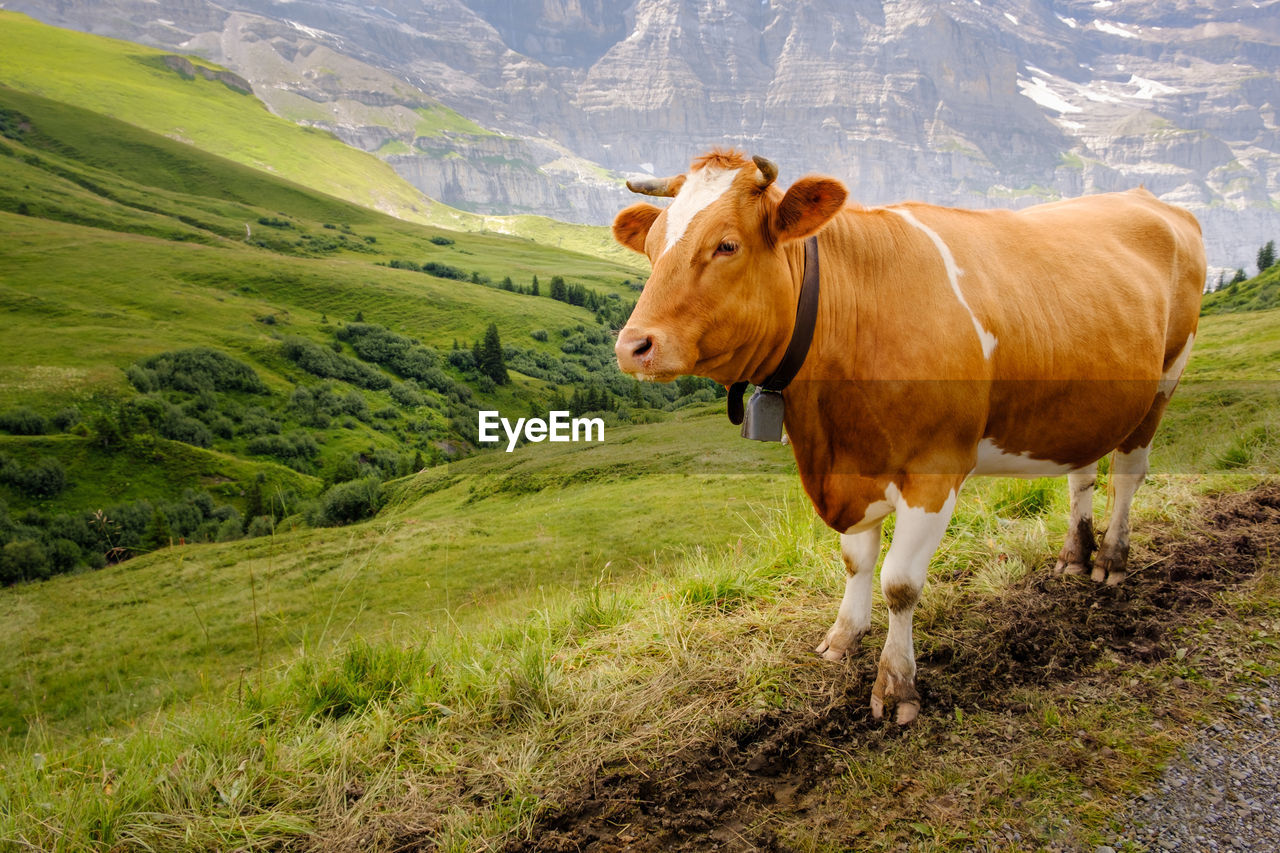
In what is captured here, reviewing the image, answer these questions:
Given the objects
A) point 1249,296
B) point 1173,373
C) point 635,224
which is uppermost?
point 1249,296

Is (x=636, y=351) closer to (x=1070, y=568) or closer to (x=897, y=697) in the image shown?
(x=897, y=697)

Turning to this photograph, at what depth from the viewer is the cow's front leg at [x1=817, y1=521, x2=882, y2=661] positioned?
423 cm

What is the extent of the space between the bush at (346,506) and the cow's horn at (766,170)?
6650 centimetres

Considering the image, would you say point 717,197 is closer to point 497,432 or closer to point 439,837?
point 439,837

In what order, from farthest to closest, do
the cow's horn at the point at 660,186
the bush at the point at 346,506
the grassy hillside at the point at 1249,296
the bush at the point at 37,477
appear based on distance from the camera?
the bush at the point at 37,477
the grassy hillside at the point at 1249,296
the bush at the point at 346,506
the cow's horn at the point at 660,186

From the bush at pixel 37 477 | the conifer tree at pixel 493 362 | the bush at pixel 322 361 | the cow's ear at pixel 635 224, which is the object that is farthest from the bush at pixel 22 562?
the cow's ear at pixel 635 224

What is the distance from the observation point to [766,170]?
3.25m

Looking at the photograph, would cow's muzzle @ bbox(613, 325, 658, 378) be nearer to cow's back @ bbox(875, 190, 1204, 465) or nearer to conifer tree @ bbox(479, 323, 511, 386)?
cow's back @ bbox(875, 190, 1204, 465)

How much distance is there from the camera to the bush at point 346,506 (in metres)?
65.8

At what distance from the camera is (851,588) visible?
4.31 meters

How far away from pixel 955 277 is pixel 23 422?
11240 centimetres

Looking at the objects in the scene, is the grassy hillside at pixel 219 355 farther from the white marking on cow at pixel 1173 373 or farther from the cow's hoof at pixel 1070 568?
the white marking on cow at pixel 1173 373

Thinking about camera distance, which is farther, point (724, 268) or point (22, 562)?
point (22, 562)

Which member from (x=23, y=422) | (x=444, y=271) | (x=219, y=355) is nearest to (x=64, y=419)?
(x=23, y=422)
